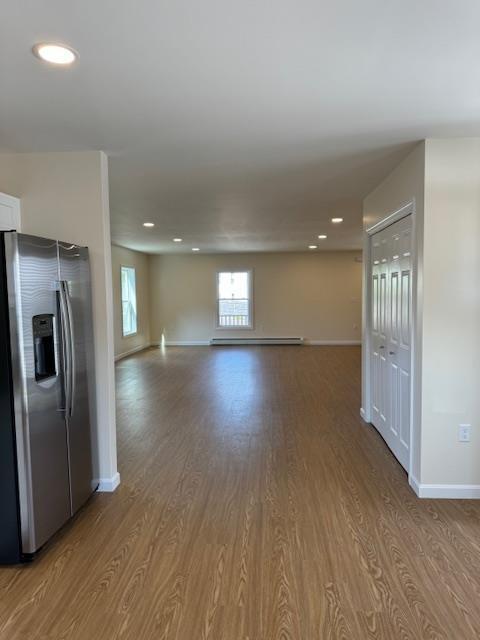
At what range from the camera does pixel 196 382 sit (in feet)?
21.5

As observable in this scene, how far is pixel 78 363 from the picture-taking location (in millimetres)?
2656

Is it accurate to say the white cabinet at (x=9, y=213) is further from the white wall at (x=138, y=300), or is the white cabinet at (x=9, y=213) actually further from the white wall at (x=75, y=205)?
the white wall at (x=138, y=300)

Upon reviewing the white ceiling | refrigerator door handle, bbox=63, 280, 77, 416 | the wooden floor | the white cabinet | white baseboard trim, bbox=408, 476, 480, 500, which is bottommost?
the wooden floor

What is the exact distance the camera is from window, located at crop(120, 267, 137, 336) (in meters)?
8.99

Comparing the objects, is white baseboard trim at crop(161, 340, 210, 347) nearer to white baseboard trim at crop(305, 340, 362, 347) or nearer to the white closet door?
white baseboard trim at crop(305, 340, 362, 347)

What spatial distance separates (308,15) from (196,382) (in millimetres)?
5604

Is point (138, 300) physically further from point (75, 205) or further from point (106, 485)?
point (106, 485)

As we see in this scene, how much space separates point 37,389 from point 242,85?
1928 millimetres

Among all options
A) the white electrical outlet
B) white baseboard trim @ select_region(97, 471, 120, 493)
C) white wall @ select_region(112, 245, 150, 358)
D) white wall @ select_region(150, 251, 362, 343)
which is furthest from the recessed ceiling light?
white wall @ select_region(150, 251, 362, 343)

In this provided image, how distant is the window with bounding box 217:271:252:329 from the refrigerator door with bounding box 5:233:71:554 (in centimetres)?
821

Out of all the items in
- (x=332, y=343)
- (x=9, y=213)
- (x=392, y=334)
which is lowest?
(x=332, y=343)

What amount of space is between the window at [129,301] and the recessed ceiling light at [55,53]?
7.27 meters

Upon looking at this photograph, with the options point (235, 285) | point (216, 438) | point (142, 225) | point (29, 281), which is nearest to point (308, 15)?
point (29, 281)

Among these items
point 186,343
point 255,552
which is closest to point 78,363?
point 255,552
